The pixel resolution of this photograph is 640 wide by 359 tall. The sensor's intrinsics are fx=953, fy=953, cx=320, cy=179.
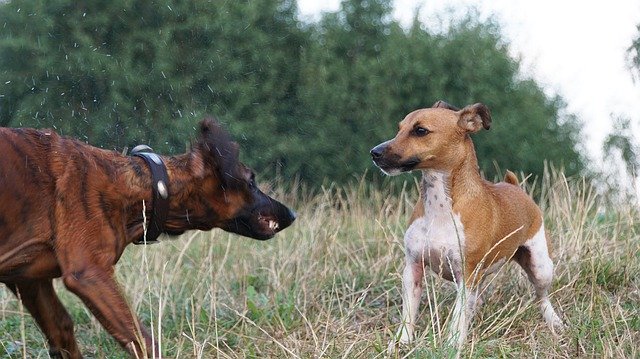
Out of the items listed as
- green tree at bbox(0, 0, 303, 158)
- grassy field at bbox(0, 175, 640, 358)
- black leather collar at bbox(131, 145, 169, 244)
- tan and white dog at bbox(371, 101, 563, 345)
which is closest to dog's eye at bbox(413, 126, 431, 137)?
tan and white dog at bbox(371, 101, 563, 345)

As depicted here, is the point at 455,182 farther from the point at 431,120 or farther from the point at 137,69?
the point at 137,69

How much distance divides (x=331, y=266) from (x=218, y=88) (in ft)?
53.6

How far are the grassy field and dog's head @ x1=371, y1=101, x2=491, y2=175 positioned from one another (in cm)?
40

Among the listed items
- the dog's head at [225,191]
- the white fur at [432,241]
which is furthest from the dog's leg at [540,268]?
the dog's head at [225,191]

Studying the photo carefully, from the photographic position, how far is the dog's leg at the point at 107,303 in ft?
14.0

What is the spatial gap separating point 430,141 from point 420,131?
0.27 ft

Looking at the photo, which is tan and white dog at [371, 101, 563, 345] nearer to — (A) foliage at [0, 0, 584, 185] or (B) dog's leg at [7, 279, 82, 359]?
(B) dog's leg at [7, 279, 82, 359]

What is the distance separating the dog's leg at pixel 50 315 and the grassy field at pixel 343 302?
0.10 m

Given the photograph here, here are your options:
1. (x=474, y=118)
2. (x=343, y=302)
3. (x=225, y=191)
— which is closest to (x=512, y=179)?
(x=474, y=118)

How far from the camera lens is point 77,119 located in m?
19.3

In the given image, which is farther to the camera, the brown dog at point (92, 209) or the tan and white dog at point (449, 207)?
the tan and white dog at point (449, 207)

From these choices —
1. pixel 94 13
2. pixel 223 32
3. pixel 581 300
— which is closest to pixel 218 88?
pixel 223 32

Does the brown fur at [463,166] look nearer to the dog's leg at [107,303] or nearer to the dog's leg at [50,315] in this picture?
the dog's leg at [107,303]

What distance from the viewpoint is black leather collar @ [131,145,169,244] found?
477 cm
